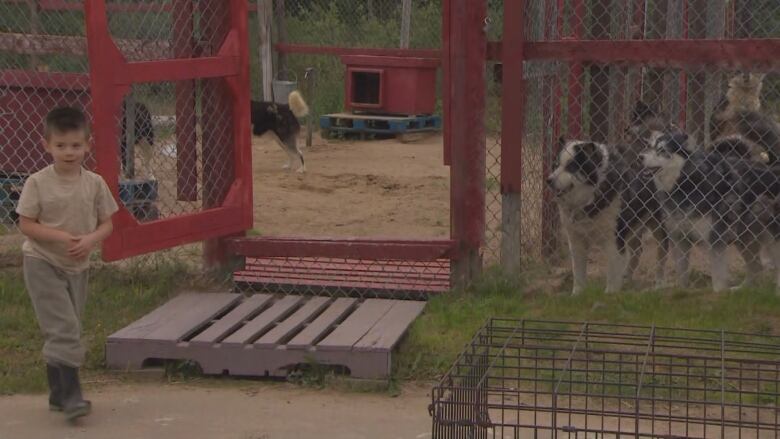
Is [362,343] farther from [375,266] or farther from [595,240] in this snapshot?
[595,240]

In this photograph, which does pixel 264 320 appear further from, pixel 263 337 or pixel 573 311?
pixel 573 311

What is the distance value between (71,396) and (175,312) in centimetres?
125

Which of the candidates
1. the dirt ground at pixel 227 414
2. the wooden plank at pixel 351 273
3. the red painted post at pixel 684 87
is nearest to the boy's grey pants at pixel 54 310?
the dirt ground at pixel 227 414

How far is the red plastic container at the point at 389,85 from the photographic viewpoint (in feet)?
46.6

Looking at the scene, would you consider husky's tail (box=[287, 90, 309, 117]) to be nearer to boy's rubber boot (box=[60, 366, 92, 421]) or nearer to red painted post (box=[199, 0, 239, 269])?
red painted post (box=[199, 0, 239, 269])

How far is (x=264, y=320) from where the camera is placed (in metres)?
5.93

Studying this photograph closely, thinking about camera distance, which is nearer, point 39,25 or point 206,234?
point 206,234

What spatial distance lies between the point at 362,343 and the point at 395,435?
31.8 inches

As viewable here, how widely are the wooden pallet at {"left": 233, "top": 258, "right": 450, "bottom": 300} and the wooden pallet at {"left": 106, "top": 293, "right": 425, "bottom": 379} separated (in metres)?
0.36

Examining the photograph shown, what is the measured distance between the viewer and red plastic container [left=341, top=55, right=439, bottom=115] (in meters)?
14.2

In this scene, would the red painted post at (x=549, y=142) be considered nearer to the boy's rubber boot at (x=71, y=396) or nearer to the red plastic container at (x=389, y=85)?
the boy's rubber boot at (x=71, y=396)

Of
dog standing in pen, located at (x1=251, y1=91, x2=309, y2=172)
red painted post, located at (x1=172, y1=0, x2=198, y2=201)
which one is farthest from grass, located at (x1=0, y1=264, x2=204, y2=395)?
dog standing in pen, located at (x1=251, y1=91, x2=309, y2=172)

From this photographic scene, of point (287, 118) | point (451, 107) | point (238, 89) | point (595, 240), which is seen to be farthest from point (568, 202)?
point (287, 118)

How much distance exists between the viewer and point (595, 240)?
7.11 metres
